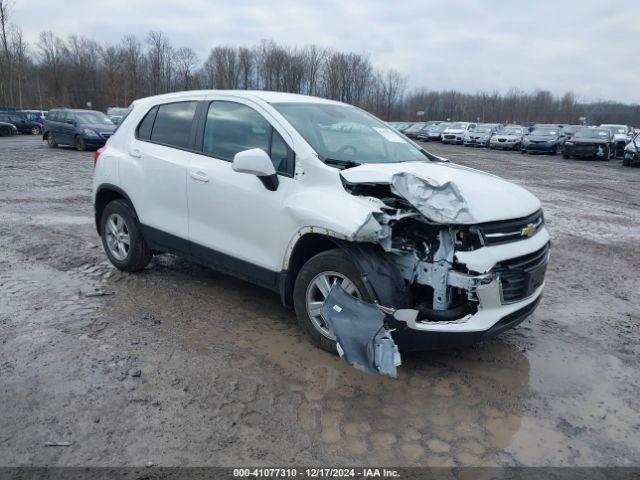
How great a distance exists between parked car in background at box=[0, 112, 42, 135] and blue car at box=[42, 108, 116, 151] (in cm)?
1519

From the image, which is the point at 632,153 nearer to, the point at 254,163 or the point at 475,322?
the point at 475,322

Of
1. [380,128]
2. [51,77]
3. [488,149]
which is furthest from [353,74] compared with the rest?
[380,128]

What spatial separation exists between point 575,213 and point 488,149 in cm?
2512

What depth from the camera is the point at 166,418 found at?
3131 mm

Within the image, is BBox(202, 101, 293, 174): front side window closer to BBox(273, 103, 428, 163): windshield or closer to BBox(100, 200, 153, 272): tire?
BBox(273, 103, 428, 163): windshield

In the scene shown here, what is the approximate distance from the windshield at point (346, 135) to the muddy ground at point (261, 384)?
1.58 m

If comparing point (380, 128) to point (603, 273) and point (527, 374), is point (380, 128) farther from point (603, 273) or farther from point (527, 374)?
point (603, 273)

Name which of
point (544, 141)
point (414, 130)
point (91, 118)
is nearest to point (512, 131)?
point (544, 141)

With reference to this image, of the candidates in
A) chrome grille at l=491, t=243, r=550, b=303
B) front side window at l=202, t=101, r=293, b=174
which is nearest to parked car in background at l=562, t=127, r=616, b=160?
chrome grille at l=491, t=243, r=550, b=303

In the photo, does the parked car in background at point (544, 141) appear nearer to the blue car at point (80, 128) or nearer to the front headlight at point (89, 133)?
the blue car at point (80, 128)

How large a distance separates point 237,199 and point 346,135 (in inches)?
44.6

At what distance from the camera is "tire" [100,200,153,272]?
5430mm

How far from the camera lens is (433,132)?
142 ft

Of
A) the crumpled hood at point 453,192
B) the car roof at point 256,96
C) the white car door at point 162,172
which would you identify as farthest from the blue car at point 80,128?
the crumpled hood at point 453,192
